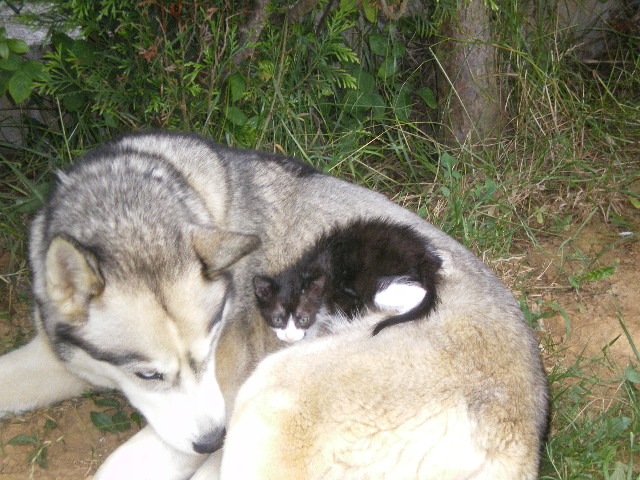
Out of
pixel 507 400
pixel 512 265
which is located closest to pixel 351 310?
pixel 507 400

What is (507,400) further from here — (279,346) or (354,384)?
(279,346)

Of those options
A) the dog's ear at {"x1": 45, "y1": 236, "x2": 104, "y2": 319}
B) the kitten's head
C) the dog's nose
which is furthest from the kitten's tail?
the dog's ear at {"x1": 45, "y1": 236, "x2": 104, "y2": 319}

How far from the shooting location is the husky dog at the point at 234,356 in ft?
8.27

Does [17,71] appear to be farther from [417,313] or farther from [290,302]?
[417,313]

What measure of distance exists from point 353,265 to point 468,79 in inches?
104

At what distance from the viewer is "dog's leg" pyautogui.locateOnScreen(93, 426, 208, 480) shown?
3.04 metres

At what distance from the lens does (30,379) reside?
3504 mm

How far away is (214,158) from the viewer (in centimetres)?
358

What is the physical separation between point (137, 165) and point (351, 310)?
1.27m

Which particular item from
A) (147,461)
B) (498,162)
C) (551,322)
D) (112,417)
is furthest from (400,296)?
(498,162)

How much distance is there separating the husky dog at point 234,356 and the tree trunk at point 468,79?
230 centimetres

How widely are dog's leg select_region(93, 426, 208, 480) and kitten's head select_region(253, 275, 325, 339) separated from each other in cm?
76

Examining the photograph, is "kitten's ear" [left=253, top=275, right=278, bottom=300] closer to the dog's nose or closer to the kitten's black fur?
the kitten's black fur

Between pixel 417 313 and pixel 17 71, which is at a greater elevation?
pixel 17 71
